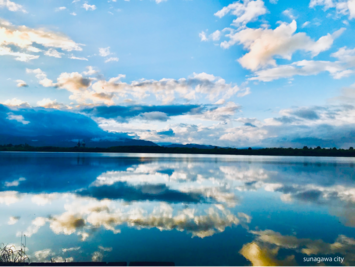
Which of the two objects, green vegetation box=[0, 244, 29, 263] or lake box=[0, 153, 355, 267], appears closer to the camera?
green vegetation box=[0, 244, 29, 263]

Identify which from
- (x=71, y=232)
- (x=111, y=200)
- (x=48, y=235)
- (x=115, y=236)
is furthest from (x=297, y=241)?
(x=111, y=200)

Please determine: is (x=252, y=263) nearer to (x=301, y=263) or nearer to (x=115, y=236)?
(x=301, y=263)

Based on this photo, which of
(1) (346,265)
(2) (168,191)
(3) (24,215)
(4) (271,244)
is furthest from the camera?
(2) (168,191)

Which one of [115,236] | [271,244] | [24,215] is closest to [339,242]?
[271,244]

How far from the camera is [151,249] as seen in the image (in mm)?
8000

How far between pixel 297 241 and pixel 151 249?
545 centimetres

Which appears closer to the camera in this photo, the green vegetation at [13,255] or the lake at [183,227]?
the green vegetation at [13,255]

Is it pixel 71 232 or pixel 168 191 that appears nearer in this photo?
pixel 71 232

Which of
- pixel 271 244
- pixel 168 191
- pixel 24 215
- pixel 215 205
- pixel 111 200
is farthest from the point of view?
pixel 168 191

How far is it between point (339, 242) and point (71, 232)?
10.3 m

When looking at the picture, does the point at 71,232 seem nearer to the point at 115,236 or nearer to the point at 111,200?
the point at 115,236

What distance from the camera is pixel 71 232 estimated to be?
31.2ft

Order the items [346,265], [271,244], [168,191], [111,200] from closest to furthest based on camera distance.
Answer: [346,265] < [271,244] < [111,200] < [168,191]

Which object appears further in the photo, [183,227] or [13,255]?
[183,227]
